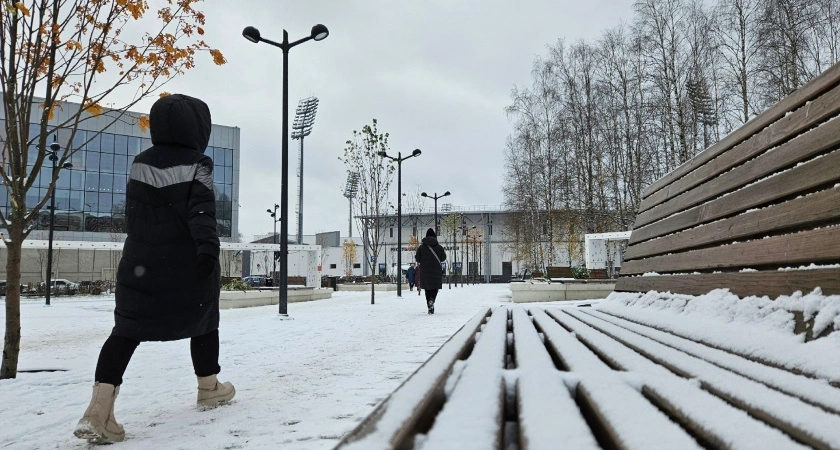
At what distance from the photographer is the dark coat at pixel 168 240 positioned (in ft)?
8.75

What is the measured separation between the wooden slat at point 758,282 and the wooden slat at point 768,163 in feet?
1.71

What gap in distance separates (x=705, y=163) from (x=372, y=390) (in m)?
2.81

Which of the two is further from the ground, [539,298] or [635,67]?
[635,67]

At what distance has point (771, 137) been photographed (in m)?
2.64

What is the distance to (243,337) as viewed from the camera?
681 centimetres

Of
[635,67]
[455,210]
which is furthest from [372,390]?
[455,210]

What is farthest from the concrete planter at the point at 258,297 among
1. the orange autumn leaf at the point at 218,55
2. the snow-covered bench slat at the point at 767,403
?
the snow-covered bench slat at the point at 767,403

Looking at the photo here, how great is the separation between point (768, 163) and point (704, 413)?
2128 mm

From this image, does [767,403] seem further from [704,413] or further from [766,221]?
[766,221]

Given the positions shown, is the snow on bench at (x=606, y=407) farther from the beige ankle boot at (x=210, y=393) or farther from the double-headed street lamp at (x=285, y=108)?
the double-headed street lamp at (x=285, y=108)

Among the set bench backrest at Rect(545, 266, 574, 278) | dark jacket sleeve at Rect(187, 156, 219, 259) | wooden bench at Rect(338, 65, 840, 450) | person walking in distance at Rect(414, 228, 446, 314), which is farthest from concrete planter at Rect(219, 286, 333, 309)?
wooden bench at Rect(338, 65, 840, 450)

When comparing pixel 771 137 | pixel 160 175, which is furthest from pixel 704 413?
pixel 160 175

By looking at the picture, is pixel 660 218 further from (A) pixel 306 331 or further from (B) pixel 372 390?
(A) pixel 306 331

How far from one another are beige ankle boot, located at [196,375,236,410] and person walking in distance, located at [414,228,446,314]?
7829 mm
